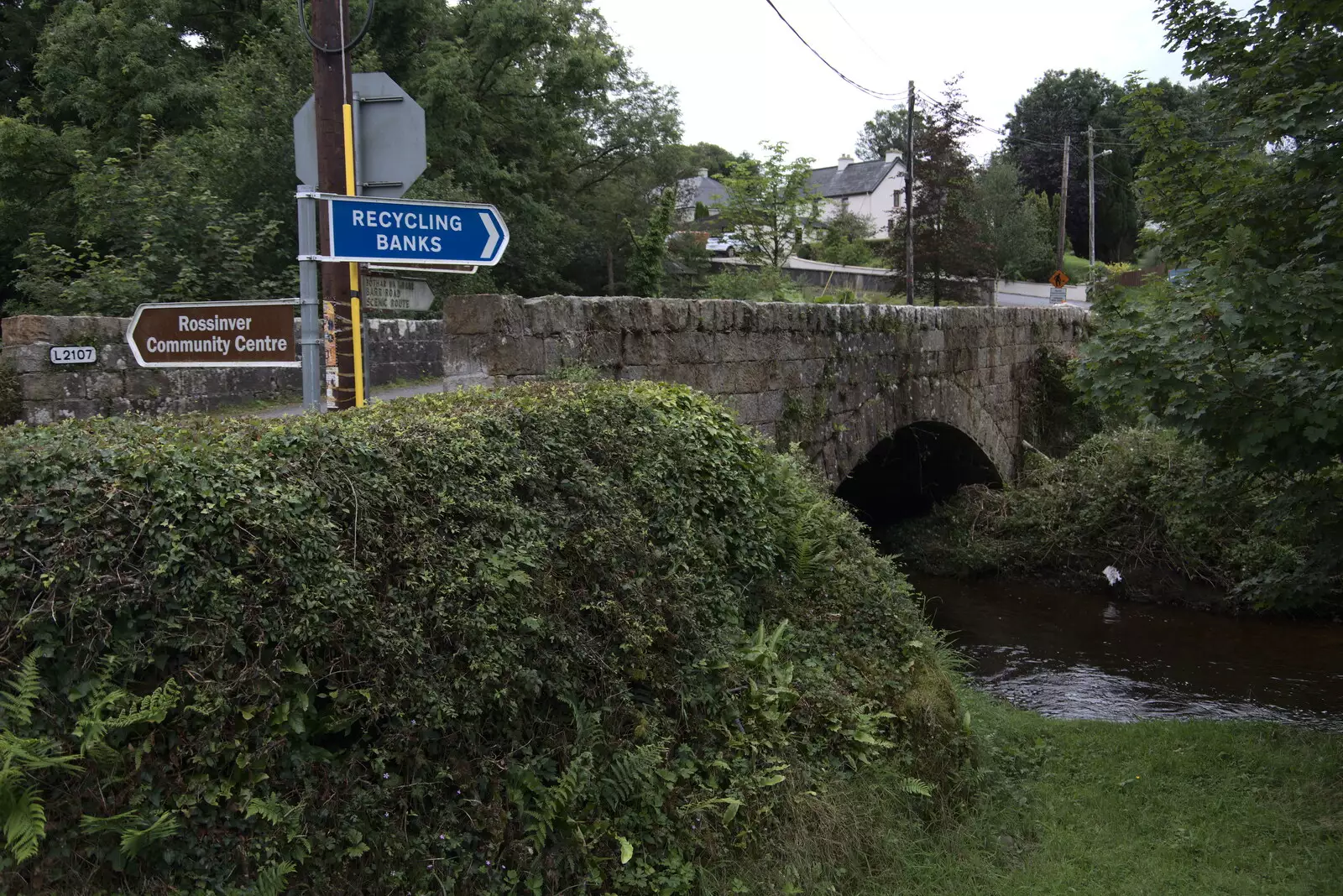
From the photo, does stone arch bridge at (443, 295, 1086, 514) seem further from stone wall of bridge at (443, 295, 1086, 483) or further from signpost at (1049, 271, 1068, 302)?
signpost at (1049, 271, 1068, 302)

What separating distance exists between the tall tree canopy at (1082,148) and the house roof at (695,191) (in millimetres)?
13996

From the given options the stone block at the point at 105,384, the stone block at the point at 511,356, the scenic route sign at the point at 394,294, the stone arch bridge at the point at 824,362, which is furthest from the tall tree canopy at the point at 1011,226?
the scenic route sign at the point at 394,294

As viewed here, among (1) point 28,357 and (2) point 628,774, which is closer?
(2) point 628,774

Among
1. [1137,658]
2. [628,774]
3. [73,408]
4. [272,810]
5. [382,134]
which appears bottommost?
[1137,658]

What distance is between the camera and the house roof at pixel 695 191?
33688 millimetres

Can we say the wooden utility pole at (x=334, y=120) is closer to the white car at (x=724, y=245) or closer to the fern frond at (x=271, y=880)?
the fern frond at (x=271, y=880)

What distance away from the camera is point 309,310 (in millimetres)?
4254

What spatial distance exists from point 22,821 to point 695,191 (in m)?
35.0

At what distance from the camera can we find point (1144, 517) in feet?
44.4

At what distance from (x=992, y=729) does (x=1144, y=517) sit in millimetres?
8269

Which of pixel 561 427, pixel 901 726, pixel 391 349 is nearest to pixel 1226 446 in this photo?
pixel 901 726

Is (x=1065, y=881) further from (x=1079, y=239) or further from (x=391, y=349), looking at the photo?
(x=1079, y=239)

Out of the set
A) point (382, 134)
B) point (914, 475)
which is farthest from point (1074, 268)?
point (382, 134)

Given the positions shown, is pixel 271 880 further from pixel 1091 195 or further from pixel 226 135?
pixel 1091 195
